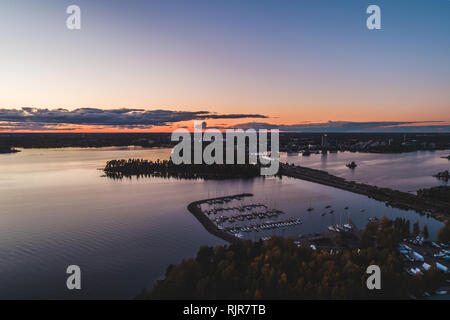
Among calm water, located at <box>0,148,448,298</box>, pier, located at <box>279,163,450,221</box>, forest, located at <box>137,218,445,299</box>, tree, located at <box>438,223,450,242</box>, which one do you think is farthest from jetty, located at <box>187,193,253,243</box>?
pier, located at <box>279,163,450,221</box>

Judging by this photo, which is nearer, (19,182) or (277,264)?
(277,264)

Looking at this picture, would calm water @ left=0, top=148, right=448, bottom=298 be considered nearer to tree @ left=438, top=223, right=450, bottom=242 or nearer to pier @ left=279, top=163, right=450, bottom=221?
pier @ left=279, top=163, right=450, bottom=221

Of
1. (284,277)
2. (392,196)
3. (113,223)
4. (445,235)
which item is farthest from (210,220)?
(392,196)

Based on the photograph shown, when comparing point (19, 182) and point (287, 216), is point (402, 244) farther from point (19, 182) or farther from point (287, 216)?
point (19, 182)

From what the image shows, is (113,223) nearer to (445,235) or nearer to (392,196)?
(445,235)

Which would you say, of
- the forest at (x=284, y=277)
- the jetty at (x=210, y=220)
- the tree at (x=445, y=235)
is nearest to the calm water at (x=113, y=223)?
the jetty at (x=210, y=220)

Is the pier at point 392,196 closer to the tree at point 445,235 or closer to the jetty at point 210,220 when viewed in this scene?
the tree at point 445,235

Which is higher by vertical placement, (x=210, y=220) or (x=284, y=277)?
(x=284, y=277)
